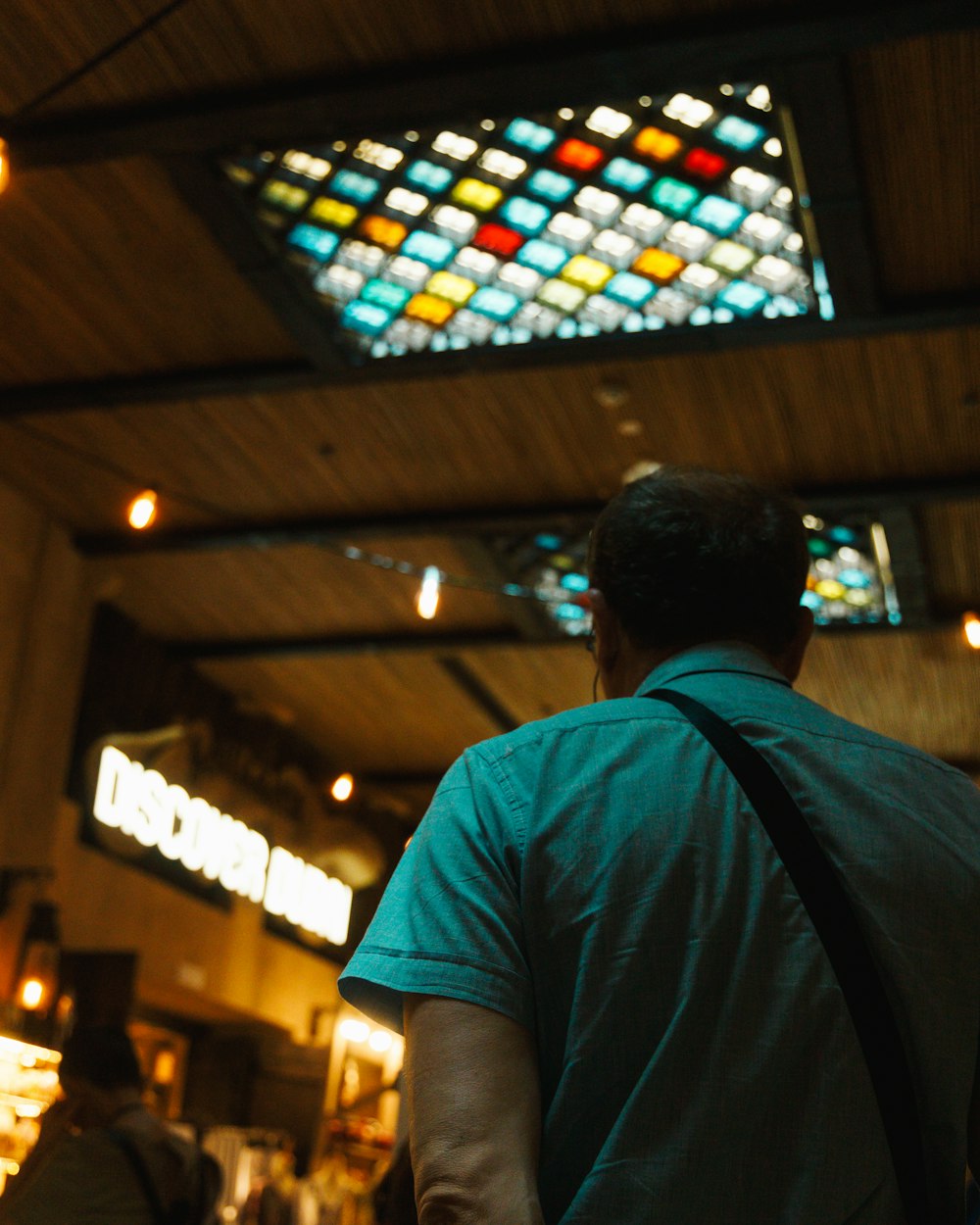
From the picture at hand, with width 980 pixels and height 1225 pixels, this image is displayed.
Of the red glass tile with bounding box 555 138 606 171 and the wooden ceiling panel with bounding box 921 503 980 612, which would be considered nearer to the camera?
the red glass tile with bounding box 555 138 606 171

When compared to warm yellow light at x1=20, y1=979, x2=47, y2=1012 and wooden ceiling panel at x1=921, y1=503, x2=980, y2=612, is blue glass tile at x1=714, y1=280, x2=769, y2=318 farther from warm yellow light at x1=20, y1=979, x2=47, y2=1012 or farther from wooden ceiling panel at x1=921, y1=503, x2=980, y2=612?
warm yellow light at x1=20, y1=979, x2=47, y2=1012

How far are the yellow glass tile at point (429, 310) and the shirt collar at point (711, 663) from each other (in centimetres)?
609

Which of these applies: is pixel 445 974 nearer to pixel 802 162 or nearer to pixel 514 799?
pixel 514 799

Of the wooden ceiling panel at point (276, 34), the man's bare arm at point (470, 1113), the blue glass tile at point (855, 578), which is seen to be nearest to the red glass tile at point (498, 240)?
the wooden ceiling panel at point (276, 34)

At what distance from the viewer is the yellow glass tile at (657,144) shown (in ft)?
19.6

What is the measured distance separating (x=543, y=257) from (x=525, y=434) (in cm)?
148

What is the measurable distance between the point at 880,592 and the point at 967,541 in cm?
83

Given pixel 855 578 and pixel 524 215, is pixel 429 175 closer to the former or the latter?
pixel 524 215

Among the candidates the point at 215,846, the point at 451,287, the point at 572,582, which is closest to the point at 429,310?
the point at 451,287

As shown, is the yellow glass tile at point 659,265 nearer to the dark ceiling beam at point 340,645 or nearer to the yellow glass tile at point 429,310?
the yellow glass tile at point 429,310

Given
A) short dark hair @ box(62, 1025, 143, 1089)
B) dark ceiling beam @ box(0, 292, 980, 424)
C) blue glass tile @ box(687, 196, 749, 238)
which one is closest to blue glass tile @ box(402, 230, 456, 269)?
dark ceiling beam @ box(0, 292, 980, 424)

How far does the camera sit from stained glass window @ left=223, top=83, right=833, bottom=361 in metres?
5.98

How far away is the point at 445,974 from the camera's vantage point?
101 cm

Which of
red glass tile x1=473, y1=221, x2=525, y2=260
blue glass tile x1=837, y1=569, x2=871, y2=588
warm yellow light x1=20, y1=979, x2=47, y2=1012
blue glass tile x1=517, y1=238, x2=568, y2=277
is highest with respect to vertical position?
red glass tile x1=473, y1=221, x2=525, y2=260
